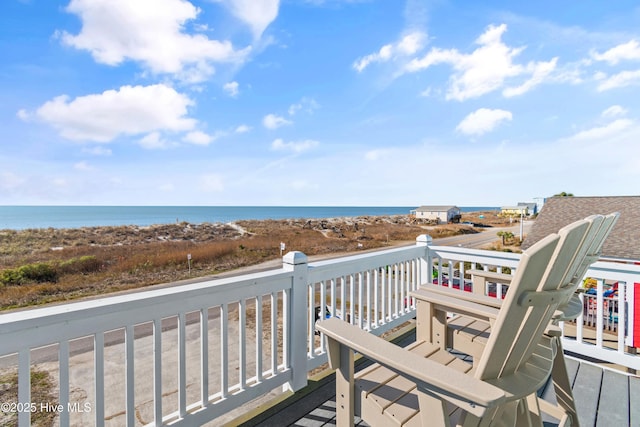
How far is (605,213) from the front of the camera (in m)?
9.55

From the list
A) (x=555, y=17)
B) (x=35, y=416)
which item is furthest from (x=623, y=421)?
(x=555, y=17)

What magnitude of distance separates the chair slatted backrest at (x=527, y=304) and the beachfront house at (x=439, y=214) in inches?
1778

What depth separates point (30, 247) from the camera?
56.9ft

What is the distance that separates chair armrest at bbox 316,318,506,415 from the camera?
2.27 feet

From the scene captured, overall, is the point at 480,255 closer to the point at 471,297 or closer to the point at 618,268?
the point at 618,268

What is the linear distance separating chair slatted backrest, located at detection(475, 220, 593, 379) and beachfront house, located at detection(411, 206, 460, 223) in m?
45.2

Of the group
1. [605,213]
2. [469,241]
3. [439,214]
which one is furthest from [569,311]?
[439,214]

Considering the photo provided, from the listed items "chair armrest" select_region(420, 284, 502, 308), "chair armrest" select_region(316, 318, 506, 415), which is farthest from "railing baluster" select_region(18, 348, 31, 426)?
"chair armrest" select_region(420, 284, 502, 308)

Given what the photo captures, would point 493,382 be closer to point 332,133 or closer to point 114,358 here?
point 114,358

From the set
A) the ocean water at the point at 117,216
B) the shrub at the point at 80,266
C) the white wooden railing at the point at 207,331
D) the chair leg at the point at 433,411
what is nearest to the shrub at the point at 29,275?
the shrub at the point at 80,266

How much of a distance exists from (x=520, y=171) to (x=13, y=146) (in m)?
31.0

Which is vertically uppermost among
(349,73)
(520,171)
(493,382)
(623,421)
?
(349,73)

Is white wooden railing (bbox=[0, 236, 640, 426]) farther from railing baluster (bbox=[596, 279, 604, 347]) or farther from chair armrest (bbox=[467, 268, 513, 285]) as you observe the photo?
chair armrest (bbox=[467, 268, 513, 285])

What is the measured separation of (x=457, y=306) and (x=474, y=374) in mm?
540
